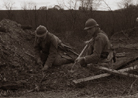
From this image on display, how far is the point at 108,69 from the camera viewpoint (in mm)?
5215

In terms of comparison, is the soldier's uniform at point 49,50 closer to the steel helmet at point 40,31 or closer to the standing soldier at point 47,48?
the standing soldier at point 47,48

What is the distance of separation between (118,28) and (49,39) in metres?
11.4

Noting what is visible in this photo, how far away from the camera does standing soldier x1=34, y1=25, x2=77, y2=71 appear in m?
6.11

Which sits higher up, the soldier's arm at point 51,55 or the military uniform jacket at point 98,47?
the military uniform jacket at point 98,47

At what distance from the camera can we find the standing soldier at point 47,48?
A: 6113 millimetres

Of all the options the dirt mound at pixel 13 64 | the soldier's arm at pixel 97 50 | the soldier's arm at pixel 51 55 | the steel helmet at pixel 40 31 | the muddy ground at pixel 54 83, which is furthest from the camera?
the soldier's arm at pixel 51 55

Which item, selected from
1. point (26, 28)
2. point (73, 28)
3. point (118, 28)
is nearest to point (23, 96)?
point (26, 28)

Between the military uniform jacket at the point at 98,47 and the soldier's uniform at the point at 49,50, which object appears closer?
the military uniform jacket at the point at 98,47

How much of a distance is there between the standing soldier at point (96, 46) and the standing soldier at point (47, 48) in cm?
120

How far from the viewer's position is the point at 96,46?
5164mm

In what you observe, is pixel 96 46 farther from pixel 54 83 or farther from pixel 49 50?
pixel 49 50

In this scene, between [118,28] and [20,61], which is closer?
[20,61]

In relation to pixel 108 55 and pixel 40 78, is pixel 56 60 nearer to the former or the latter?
pixel 40 78

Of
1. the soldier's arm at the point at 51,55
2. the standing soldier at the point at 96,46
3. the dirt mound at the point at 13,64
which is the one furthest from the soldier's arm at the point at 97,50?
the dirt mound at the point at 13,64
